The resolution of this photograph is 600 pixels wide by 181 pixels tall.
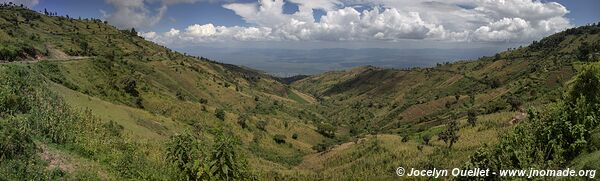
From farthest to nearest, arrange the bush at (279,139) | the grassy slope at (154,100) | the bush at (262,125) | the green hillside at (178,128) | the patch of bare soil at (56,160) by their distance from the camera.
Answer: the bush at (262,125) → the bush at (279,139) → the grassy slope at (154,100) → the patch of bare soil at (56,160) → the green hillside at (178,128)

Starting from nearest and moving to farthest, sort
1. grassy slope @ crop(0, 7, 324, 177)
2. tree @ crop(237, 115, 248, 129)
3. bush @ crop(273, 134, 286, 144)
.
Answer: grassy slope @ crop(0, 7, 324, 177) < tree @ crop(237, 115, 248, 129) < bush @ crop(273, 134, 286, 144)

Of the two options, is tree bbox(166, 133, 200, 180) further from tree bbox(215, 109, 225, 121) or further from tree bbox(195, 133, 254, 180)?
tree bbox(215, 109, 225, 121)

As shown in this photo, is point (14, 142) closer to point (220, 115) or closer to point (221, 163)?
point (221, 163)

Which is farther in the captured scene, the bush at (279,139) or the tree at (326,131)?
the tree at (326,131)

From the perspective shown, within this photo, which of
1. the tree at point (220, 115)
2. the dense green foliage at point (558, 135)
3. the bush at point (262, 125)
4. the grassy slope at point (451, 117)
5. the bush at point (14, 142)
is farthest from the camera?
the bush at point (262, 125)

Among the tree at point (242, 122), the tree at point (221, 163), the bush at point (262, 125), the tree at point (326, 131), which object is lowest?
the tree at point (326, 131)

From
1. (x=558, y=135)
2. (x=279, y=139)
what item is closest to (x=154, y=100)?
(x=279, y=139)

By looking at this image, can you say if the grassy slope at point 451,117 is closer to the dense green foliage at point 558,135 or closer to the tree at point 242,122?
the dense green foliage at point 558,135

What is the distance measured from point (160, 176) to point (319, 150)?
58402mm

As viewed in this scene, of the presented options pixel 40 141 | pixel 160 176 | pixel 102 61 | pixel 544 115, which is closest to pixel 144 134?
pixel 40 141

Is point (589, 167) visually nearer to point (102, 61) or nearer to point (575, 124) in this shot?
point (575, 124)

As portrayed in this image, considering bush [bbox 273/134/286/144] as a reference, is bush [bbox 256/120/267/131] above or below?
above

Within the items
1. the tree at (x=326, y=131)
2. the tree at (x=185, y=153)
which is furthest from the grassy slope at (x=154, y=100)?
the tree at (x=185, y=153)

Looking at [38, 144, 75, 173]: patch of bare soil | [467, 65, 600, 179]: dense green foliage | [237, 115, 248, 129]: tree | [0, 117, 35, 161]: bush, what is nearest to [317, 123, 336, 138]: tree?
[237, 115, 248, 129]: tree
